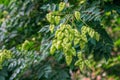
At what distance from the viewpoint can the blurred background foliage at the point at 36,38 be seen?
202 cm

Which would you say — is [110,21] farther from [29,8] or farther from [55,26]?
[55,26]

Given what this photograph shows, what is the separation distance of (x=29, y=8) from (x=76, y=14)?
77 centimetres

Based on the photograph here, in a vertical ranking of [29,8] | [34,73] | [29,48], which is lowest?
[34,73]

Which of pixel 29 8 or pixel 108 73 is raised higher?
pixel 29 8

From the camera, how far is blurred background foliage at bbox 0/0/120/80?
202cm

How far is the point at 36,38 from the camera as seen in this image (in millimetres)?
2428

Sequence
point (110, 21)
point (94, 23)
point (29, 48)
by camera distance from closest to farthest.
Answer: point (94, 23) < point (29, 48) < point (110, 21)

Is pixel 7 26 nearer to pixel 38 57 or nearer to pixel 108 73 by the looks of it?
pixel 38 57

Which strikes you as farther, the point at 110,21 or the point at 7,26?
the point at 110,21

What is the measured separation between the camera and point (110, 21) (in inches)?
112

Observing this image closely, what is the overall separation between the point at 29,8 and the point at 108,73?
126 centimetres

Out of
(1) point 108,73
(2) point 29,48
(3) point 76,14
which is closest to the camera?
(3) point 76,14

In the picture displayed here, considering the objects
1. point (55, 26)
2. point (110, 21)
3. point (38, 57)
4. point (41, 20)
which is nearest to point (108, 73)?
point (110, 21)

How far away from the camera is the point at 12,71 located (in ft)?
7.24
